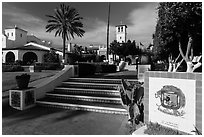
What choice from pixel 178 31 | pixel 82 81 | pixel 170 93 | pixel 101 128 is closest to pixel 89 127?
pixel 101 128

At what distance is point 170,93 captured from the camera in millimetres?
3461

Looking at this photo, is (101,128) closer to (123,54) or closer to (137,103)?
(137,103)

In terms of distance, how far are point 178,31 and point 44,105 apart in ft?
18.7

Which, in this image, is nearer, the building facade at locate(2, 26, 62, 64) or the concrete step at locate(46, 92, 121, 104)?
the concrete step at locate(46, 92, 121, 104)

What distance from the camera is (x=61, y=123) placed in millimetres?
4691

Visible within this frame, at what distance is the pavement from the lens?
163 inches

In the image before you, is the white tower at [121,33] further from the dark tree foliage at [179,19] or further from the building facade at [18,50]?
the dark tree foliage at [179,19]

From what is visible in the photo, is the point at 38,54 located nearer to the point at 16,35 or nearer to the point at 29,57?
the point at 29,57

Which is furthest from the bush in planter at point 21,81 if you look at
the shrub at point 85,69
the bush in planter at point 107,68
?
the bush in planter at point 107,68

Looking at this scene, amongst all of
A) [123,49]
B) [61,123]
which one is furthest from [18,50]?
[61,123]

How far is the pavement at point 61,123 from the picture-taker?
4128mm

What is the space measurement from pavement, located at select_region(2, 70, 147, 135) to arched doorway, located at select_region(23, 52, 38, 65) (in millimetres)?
28232

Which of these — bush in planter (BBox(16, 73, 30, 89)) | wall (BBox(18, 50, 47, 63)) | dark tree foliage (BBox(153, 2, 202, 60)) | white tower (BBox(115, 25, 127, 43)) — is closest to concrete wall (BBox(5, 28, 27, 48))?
wall (BBox(18, 50, 47, 63))

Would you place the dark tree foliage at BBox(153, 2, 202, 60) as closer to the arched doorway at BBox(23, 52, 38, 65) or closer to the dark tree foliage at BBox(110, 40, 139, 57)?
the arched doorway at BBox(23, 52, 38, 65)
